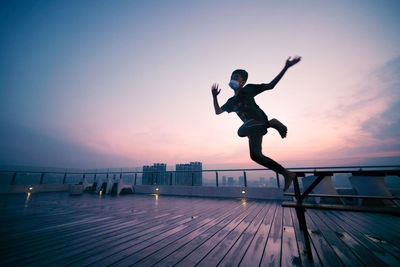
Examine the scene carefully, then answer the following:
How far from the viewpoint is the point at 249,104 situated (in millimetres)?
1559

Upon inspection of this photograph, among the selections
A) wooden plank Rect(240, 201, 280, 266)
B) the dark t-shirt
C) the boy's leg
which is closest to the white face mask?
the dark t-shirt

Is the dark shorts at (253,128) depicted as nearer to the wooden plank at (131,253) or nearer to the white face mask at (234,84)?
the white face mask at (234,84)

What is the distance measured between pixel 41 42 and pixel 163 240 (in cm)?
2040

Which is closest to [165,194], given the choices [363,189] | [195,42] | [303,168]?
[303,168]

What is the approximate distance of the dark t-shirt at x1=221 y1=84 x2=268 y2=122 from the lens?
1.52 metres

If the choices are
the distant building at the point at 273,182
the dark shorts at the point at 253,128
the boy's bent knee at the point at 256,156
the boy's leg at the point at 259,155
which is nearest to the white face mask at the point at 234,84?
the dark shorts at the point at 253,128

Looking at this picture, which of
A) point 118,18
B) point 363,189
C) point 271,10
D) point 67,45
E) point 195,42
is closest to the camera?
point 363,189

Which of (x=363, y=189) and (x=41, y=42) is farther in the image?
(x=41, y=42)

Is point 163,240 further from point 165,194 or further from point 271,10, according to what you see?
point 271,10

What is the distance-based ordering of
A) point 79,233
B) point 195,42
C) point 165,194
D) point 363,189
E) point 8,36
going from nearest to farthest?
1. point 79,233
2. point 363,189
3. point 165,194
4. point 195,42
5. point 8,36

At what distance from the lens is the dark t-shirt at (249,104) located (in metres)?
1.52

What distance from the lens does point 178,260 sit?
1.36 meters

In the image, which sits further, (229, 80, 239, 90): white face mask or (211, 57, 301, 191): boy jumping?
(229, 80, 239, 90): white face mask

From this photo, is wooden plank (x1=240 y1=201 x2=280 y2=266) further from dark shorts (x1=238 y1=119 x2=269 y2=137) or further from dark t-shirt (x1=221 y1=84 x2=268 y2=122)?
dark t-shirt (x1=221 y1=84 x2=268 y2=122)
